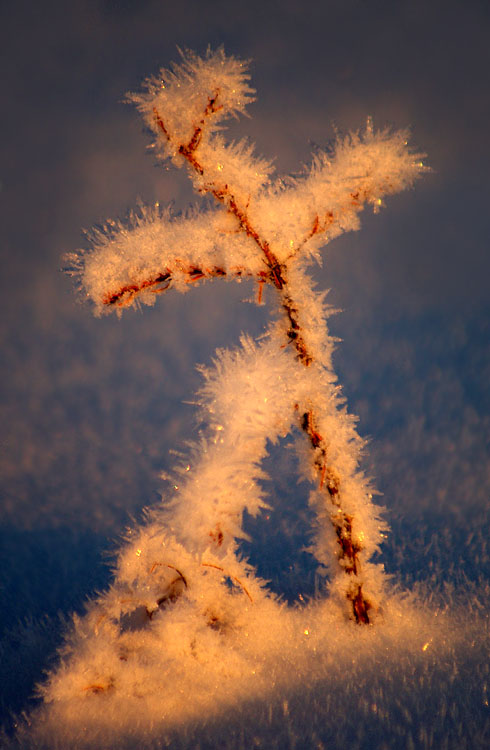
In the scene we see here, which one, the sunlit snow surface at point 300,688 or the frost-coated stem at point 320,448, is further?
the frost-coated stem at point 320,448

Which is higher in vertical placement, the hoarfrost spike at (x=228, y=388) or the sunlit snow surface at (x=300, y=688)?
the hoarfrost spike at (x=228, y=388)

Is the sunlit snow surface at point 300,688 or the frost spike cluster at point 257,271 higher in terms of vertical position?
the frost spike cluster at point 257,271

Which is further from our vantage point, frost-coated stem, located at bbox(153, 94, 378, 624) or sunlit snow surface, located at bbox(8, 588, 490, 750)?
frost-coated stem, located at bbox(153, 94, 378, 624)

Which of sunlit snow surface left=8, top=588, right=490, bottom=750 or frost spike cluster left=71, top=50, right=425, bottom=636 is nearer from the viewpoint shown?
sunlit snow surface left=8, top=588, right=490, bottom=750

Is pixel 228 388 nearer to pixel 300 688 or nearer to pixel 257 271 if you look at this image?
pixel 257 271

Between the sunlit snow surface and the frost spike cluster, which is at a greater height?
→ the frost spike cluster

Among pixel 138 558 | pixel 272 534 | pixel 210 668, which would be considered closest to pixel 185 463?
pixel 138 558

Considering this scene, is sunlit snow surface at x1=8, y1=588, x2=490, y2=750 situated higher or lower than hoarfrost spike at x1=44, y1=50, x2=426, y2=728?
Result: lower

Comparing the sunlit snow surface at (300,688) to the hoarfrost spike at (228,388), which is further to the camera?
the hoarfrost spike at (228,388)
